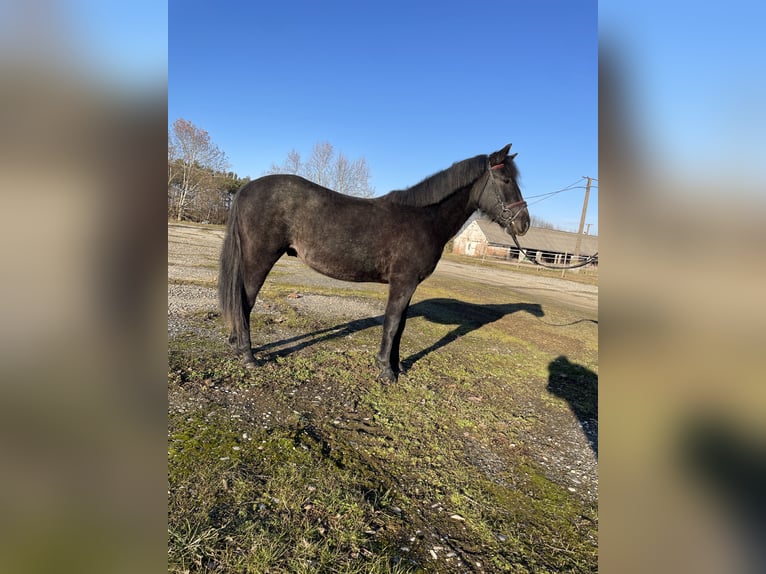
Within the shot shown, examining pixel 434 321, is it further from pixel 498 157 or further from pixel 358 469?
pixel 358 469

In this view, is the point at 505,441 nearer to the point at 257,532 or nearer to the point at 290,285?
the point at 257,532

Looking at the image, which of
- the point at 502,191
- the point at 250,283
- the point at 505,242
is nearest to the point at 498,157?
the point at 502,191

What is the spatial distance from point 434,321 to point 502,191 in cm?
422

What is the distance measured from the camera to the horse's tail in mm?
4652

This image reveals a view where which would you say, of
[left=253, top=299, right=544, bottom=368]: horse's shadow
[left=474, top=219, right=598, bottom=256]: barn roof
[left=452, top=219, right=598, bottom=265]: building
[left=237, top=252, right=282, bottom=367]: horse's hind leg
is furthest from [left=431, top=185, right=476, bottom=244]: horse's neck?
[left=474, top=219, right=598, bottom=256]: barn roof

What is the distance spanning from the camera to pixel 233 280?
15.4 ft

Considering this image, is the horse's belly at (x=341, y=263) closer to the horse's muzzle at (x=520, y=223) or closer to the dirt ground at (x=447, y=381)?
the dirt ground at (x=447, y=381)

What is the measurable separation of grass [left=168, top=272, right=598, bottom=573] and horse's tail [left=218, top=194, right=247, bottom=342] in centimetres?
56

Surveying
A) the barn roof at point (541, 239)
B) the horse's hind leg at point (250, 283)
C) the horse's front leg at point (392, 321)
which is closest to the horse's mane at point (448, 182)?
the horse's front leg at point (392, 321)

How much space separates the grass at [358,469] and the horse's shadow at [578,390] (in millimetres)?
95

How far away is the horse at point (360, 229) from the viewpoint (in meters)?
4.66

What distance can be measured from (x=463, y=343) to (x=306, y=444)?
446 cm
